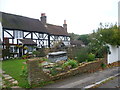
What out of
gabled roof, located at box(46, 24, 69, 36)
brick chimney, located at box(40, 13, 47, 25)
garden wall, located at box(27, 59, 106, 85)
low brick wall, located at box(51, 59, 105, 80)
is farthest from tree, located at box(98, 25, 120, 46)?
brick chimney, located at box(40, 13, 47, 25)

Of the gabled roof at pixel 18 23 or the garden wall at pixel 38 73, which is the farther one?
Result: the gabled roof at pixel 18 23

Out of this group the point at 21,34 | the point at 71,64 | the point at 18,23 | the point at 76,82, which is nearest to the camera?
the point at 76,82

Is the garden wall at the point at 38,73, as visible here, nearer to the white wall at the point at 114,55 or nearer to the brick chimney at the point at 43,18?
the white wall at the point at 114,55

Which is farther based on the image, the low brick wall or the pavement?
the low brick wall

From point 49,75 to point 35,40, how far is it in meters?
20.3

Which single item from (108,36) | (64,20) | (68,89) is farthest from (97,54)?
(64,20)

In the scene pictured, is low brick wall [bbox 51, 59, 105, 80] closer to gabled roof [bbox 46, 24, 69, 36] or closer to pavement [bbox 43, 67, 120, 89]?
pavement [bbox 43, 67, 120, 89]

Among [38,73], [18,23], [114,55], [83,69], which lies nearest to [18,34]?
[18,23]

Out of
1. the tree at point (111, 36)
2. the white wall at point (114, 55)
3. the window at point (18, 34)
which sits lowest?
the white wall at point (114, 55)

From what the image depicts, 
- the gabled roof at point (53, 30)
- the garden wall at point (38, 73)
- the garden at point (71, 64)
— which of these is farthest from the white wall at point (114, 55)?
the gabled roof at point (53, 30)

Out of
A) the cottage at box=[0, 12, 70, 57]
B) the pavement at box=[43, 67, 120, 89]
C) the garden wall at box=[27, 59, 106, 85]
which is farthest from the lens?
the cottage at box=[0, 12, 70, 57]

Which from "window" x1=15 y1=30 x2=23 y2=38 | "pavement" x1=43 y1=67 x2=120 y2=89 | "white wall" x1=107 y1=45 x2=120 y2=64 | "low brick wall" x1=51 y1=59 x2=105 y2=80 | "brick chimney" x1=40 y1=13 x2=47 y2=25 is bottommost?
"pavement" x1=43 y1=67 x2=120 y2=89

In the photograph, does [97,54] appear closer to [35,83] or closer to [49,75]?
[49,75]

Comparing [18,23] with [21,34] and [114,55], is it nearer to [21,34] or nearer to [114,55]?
[21,34]
